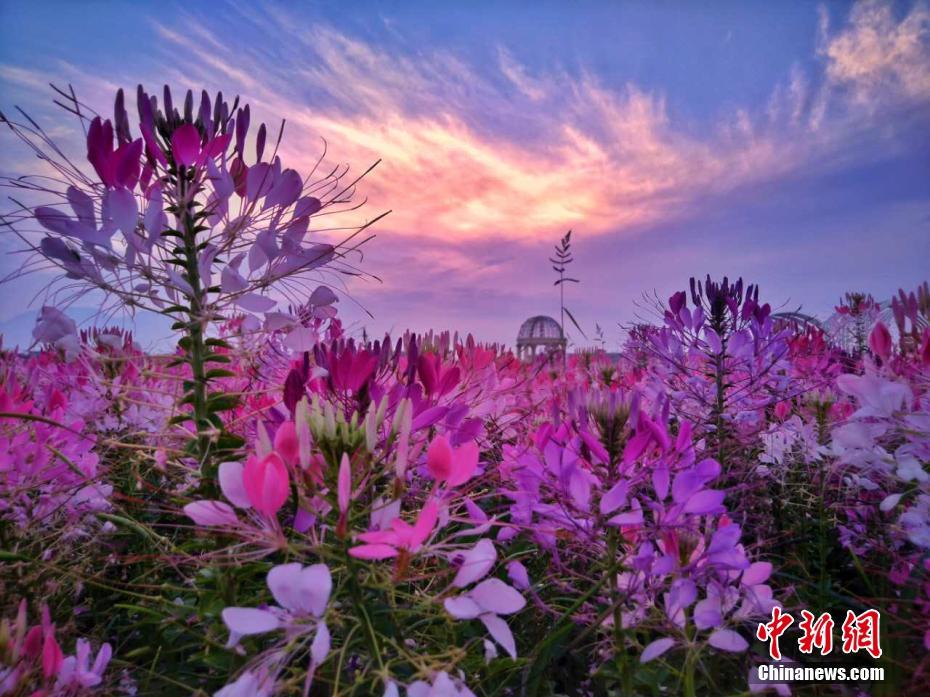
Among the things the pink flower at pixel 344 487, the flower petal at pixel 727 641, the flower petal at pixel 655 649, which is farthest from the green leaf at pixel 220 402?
the flower petal at pixel 727 641

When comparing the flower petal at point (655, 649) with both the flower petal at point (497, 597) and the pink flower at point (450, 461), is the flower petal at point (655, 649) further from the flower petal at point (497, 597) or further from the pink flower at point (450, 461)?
the pink flower at point (450, 461)

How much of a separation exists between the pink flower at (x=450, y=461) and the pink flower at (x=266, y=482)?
205 millimetres

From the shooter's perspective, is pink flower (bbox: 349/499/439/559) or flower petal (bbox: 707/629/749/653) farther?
flower petal (bbox: 707/629/749/653)

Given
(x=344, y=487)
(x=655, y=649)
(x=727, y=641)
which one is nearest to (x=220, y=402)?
(x=344, y=487)

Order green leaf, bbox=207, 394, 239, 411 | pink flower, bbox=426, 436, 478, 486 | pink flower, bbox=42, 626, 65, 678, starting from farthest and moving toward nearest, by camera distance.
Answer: green leaf, bbox=207, 394, 239, 411, pink flower, bbox=42, 626, 65, 678, pink flower, bbox=426, 436, 478, 486

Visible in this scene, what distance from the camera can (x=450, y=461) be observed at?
2.67ft

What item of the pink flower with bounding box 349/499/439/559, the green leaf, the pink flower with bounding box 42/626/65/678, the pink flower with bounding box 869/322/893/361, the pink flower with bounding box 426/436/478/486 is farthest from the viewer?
the pink flower with bounding box 869/322/893/361

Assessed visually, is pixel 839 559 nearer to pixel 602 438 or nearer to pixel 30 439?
Answer: pixel 602 438

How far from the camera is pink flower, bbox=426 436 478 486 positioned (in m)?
0.81

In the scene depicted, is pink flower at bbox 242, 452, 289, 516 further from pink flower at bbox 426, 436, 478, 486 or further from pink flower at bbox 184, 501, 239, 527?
pink flower at bbox 426, 436, 478, 486

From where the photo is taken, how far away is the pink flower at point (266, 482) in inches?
28.8

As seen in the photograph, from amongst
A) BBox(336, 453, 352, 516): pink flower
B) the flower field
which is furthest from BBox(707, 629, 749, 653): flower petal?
BBox(336, 453, 352, 516): pink flower

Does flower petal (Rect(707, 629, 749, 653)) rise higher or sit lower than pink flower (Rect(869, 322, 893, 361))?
lower

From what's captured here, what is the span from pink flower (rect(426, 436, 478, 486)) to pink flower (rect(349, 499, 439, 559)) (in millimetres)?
100
